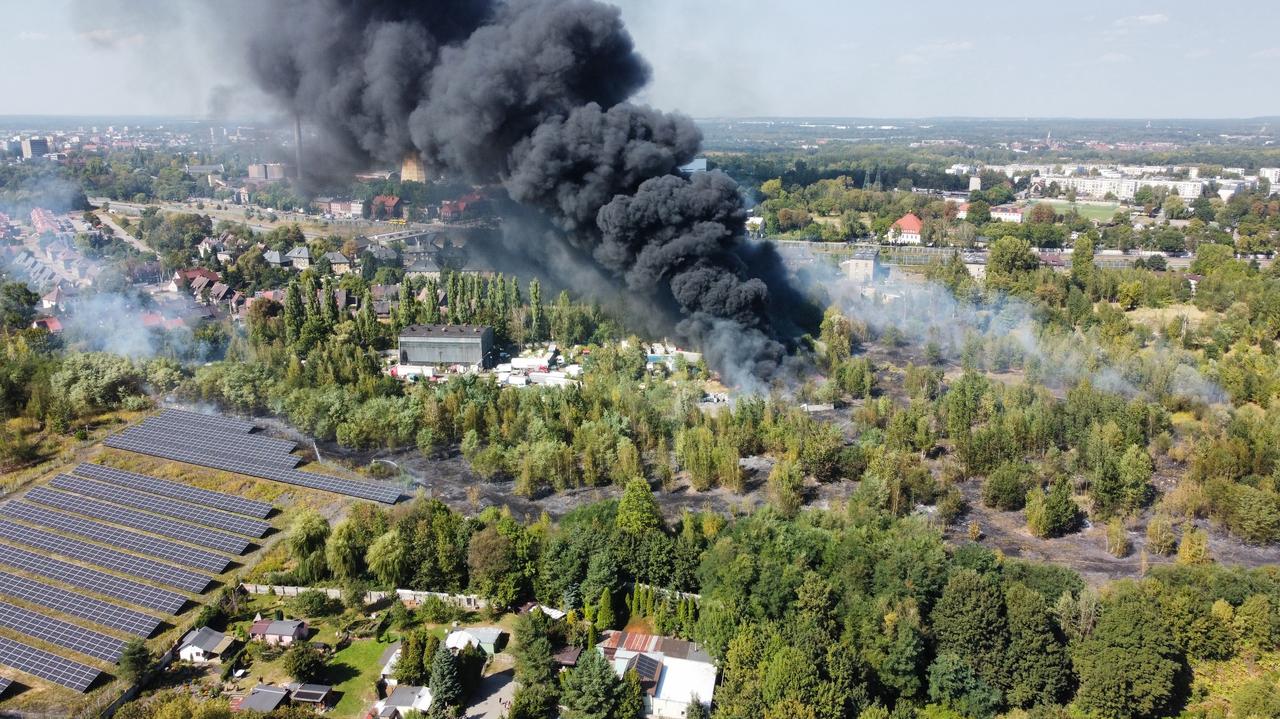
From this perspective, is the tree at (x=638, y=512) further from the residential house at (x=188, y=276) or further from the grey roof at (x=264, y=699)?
the residential house at (x=188, y=276)

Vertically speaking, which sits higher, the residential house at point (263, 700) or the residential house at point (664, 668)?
the residential house at point (664, 668)

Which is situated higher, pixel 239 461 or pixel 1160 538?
pixel 1160 538

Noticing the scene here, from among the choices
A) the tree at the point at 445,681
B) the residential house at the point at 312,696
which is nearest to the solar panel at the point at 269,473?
the residential house at the point at 312,696

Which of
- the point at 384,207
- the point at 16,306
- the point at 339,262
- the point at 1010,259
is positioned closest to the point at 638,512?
the point at 16,306

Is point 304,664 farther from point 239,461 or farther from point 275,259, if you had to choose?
point 275,259

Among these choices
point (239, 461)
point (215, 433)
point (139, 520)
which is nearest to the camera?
point (139, 520)

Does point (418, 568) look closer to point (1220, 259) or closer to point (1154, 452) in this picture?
point (1154, 452)

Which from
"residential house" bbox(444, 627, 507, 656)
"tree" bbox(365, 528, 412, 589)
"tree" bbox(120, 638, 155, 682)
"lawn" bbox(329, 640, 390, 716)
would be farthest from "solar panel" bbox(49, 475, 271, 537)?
"residential house" bbox(444, 627, 507, 656)
